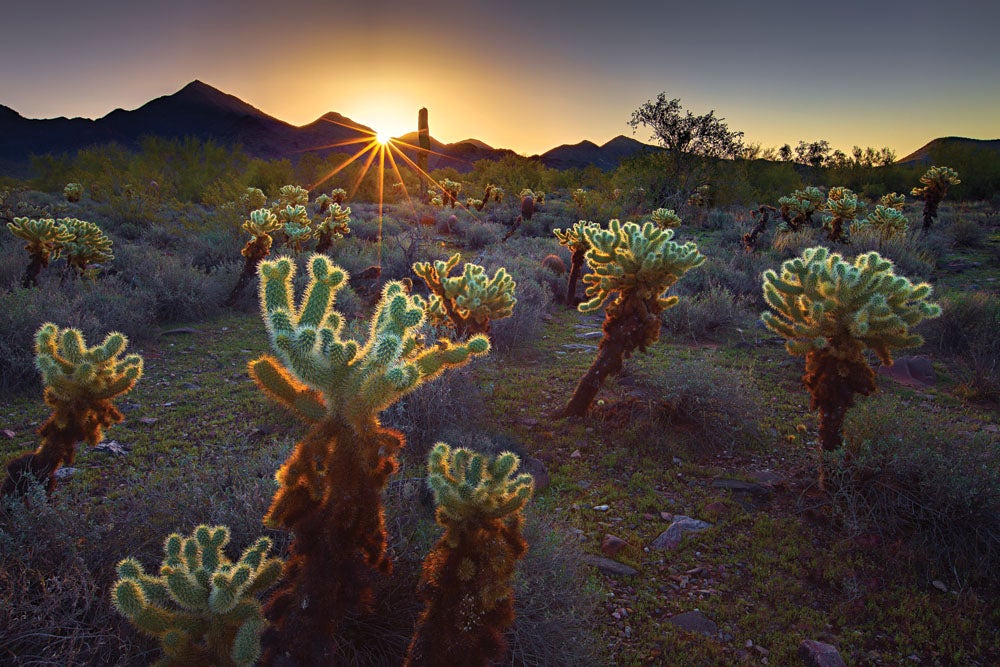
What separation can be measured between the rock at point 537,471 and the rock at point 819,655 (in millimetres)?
2180

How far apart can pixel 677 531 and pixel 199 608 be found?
3369mm

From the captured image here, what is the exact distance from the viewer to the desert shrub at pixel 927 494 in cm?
366

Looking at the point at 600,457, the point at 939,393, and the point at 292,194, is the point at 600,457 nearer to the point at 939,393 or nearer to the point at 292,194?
the point at 939,393

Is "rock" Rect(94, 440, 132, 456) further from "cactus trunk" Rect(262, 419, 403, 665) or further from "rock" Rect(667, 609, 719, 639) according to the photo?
"rock" Rect(667, 609, 719, 639)

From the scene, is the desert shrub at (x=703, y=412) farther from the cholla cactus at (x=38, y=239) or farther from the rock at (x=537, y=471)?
the cholla cactus at (x=38, y=239)

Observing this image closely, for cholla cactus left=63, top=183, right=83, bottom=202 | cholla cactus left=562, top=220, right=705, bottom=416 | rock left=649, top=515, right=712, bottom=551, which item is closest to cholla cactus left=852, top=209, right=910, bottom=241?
cholla cactus left=562, top=220, right=705, bottom=416

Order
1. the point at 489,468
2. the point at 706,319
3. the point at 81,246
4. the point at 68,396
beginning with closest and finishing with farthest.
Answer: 1. the point at 489,468
2. the point at 68,396
3. the point at 81,246
4. the point at 706,319

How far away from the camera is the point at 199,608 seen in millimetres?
2014

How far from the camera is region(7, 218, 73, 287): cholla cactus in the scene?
8148 millimetres

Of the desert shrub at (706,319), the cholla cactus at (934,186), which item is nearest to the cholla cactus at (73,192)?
the desert shrub at (706,319)

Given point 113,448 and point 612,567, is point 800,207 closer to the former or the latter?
point 612,567

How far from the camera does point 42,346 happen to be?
3084 millimetres

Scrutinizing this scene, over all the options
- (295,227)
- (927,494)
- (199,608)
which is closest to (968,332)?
(927,494)

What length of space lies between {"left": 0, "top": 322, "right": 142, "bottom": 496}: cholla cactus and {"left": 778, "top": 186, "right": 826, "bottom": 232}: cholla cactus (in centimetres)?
1821
